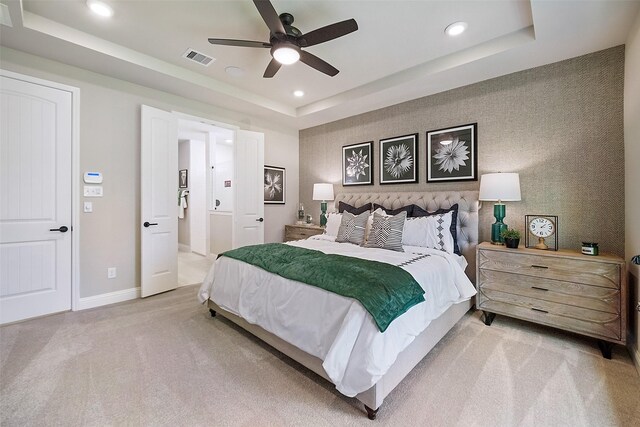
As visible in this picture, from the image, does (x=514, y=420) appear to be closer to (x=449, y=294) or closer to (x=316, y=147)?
(x=449, y=294)

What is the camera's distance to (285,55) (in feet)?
7.76

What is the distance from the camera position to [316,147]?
16.7ft

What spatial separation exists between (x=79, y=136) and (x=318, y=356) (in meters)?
3.43

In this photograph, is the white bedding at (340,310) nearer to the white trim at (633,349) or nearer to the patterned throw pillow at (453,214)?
the patterned throw pillow at (453,214)

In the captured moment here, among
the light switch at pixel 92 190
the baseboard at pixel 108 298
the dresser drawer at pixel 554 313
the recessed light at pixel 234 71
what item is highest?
the recessed light at pixel 234 71

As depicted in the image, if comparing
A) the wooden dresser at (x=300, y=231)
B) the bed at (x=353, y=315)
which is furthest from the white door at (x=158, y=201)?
the wooden dresser at (x=300, y=231)

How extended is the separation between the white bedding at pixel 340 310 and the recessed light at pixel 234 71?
2.23m

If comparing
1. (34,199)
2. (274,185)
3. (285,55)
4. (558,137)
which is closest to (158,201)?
(34,199)

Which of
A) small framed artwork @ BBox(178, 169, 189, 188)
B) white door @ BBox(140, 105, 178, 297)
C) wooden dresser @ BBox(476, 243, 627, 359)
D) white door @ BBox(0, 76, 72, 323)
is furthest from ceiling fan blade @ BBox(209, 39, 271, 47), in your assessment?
small framed artwork @ BBox(178, 169, 189, 188)

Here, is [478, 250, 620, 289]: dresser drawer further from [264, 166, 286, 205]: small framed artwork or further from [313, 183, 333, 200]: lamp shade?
[264, 166, 286, 205]: small framed artwork

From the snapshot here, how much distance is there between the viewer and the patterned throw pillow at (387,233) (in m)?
2.93

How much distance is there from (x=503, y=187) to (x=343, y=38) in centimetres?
218

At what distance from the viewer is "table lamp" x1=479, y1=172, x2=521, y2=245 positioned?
2.73 m

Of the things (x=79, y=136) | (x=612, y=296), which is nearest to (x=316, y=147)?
(x=79, y=136)
